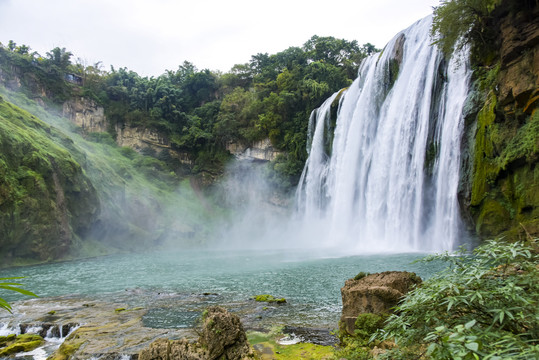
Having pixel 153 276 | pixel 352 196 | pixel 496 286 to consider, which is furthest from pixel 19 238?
pixel 496 286

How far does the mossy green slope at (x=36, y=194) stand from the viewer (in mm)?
18605

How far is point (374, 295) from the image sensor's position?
18.2ft

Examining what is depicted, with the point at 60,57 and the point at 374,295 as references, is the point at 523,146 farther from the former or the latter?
the point at 60,57

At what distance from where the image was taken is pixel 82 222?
24.8 metres

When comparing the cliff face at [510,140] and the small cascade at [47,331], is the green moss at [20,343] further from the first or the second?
the cliff face at [510,140]

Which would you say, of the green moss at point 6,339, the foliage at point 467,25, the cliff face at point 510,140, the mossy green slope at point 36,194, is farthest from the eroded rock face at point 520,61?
the mossy green slope at point 36,194

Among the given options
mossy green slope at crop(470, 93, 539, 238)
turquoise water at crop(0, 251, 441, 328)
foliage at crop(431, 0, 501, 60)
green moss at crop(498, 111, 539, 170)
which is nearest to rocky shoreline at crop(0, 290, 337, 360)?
turquoise water at crop(0, 251, 441, 328)

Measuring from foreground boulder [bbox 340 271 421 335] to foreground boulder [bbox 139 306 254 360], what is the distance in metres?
1.86

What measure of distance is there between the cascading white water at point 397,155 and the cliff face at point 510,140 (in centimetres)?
142

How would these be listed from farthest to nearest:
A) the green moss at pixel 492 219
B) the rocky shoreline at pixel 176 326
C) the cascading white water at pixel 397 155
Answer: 1. the cascading white water at pixel 397 155
2. the green moss at pixel 492 219
3. the rocky shoreline at pixel 176 326

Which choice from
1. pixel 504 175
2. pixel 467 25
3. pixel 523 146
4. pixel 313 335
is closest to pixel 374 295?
pixel 313 335

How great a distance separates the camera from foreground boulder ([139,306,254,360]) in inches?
182

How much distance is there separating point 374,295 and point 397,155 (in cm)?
1513

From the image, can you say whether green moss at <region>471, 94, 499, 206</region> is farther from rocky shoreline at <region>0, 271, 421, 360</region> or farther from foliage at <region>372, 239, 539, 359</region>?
foliage at <region>372, 239, 539, 359</region>
